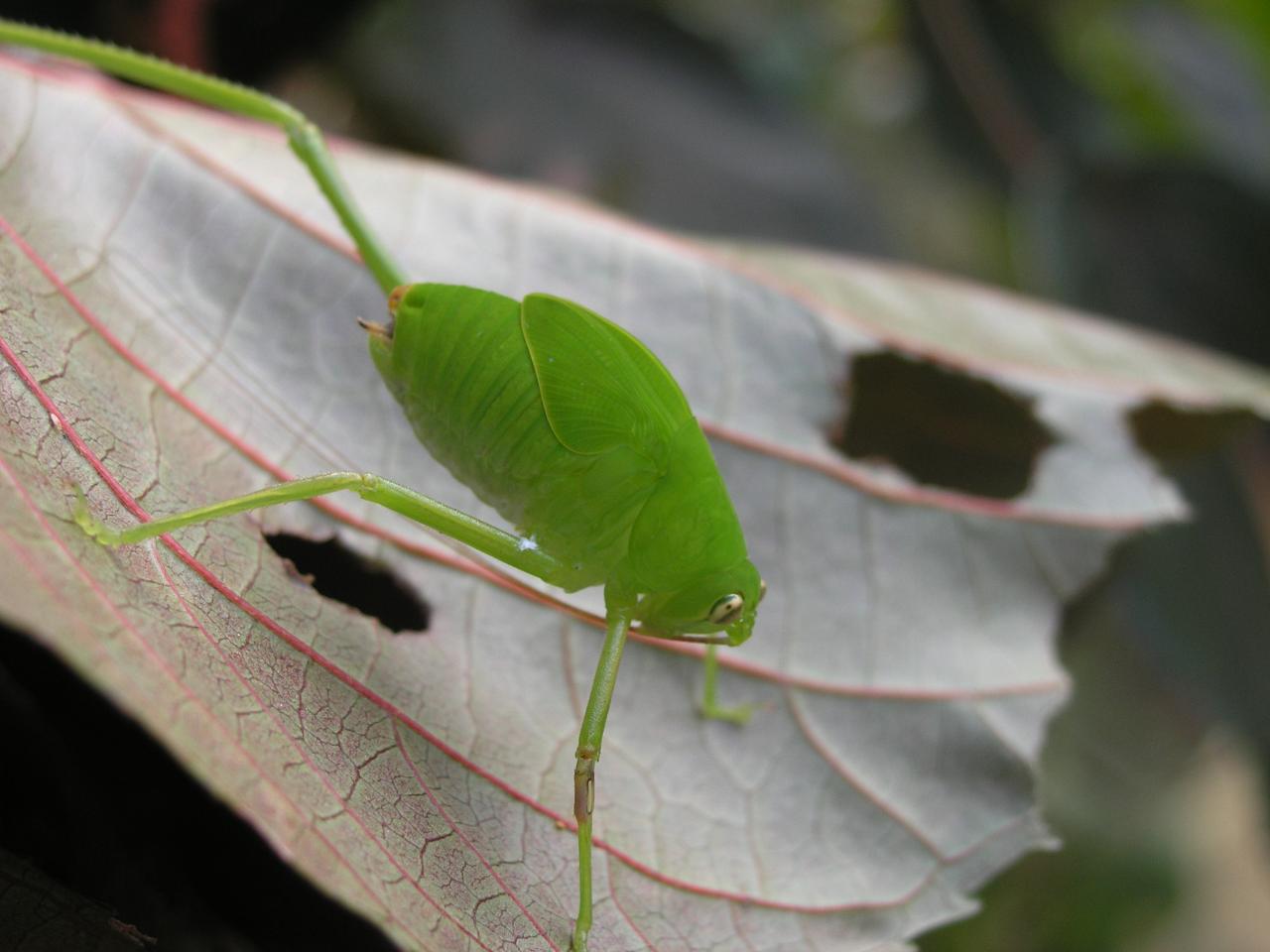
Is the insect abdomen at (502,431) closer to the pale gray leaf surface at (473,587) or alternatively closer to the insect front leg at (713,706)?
the pale gray leaf surface at (473,587)

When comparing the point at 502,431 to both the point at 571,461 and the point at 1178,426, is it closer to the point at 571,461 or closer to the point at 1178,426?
the point at 571,461

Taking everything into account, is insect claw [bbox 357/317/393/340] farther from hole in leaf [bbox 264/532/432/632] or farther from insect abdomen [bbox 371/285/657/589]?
hole in leaf [bbox 264/532/432/632]

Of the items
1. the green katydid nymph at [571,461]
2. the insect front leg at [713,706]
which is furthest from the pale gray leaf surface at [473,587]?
the green katydid nymph at [571,461]

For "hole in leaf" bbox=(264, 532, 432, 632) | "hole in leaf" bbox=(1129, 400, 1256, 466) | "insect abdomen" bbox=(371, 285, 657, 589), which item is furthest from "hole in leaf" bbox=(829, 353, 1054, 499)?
"hole in leaf" bbox=(264, 532, 432, 632)

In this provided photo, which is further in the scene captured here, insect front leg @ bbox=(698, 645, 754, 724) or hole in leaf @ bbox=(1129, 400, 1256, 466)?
hole in leaf @ bbox=(1129, 400, 1256, 466)

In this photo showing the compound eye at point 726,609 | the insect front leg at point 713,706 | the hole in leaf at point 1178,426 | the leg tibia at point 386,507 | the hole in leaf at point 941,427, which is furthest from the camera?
the hole in leaf at point 1178,426
